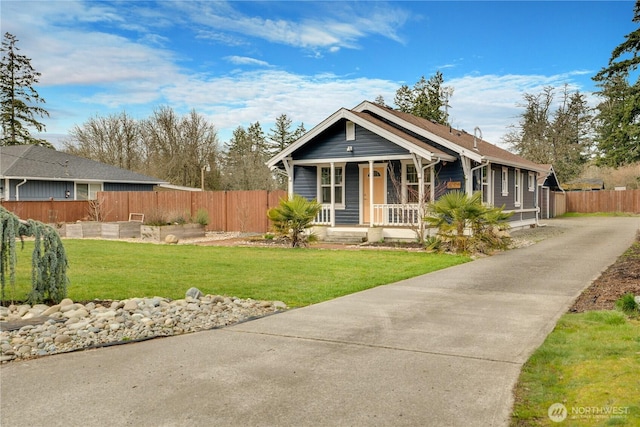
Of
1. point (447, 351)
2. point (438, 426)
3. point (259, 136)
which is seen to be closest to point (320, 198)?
point (447, 351)

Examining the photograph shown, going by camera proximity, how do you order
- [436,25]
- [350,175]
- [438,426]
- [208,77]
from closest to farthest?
[438,426], [436,25], [350,175], [208,77]

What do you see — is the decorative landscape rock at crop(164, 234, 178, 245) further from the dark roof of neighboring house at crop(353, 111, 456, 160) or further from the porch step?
the dark roof of neighboring house at crop(353, 111, 456, 160)

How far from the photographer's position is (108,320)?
6766 millimetres

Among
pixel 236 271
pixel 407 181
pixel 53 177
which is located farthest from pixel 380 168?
pixel 53 177

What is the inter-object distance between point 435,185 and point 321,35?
6.70 meters

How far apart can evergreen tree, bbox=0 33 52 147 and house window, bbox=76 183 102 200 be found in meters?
17.3

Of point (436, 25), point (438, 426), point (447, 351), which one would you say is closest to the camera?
point (438, 426)

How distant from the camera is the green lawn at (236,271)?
354 inches

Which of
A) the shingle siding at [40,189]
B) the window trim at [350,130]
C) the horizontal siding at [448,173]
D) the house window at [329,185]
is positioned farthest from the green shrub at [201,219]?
the shingle siding at [40,189]

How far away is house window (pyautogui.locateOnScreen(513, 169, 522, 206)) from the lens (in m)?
24.3

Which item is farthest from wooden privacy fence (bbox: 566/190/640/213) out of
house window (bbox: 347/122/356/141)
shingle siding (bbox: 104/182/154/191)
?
shingle siding (bbox: 104/182/154/191)

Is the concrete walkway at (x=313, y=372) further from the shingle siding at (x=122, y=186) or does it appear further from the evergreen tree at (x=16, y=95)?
the evergreen tree at (x=16, y=95)

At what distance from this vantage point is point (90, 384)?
4582 mm

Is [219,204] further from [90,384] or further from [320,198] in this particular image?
[90,384]
